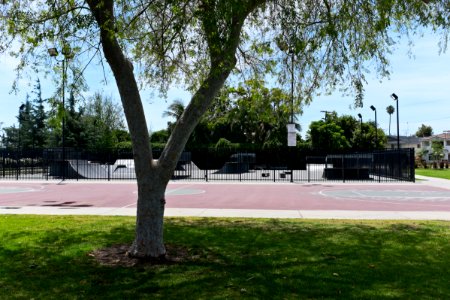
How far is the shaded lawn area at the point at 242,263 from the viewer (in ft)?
18.2

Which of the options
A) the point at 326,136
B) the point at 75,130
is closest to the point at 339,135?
the point at 326,136

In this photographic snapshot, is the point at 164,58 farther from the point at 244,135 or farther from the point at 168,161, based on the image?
the point at 244,135

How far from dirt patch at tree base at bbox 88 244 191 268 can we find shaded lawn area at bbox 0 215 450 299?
0.15 metres

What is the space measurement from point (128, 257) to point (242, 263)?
1835mm

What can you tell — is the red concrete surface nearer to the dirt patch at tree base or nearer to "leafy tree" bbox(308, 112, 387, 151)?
the dirt patch at tree base

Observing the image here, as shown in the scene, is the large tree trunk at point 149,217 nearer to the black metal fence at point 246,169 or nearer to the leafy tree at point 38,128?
the black metal fence at point 246,169

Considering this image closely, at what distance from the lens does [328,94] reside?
9.10 meters

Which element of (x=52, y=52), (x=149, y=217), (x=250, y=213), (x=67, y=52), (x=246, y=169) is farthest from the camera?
(x=246, y=169)

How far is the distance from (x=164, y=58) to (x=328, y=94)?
11.0ft

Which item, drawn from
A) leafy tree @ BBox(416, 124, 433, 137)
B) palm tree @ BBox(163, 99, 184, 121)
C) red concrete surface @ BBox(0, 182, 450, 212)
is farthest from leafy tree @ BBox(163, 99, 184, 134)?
leafy tree @ BBox(416, 124, 433, 137)

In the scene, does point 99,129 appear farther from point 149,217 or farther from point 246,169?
point 149,217

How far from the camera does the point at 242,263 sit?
22.8 ft

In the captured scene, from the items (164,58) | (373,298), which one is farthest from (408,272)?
(164,58)

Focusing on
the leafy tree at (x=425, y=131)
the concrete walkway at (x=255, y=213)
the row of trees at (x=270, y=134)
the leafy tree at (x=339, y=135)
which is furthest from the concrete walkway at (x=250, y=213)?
the leafy tree at (x=425, y=131)
